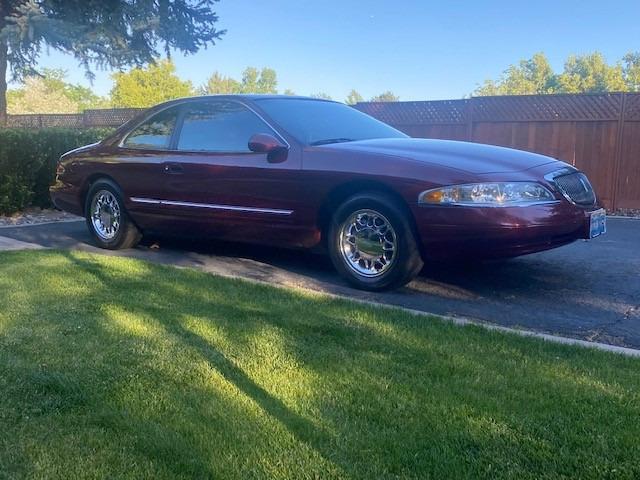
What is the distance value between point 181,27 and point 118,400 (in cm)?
1836

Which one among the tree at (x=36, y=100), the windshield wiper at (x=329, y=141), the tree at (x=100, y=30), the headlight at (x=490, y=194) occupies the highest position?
the tree at (x=36, y=100)

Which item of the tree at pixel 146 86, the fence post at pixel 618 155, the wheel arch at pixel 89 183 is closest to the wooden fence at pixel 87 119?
the wheel arch at pixel 89 183

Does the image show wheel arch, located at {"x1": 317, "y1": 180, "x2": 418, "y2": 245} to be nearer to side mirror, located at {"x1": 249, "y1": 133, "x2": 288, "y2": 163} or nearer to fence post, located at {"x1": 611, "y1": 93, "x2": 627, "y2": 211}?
side mirror, located at {"x1": 249, "y1": 133, "x2": 288, "y2": 163}

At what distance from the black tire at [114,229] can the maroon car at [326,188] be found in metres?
0.01

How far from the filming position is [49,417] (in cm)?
279

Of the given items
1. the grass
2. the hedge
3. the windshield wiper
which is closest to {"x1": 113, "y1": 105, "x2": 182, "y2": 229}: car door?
the windshield wiper

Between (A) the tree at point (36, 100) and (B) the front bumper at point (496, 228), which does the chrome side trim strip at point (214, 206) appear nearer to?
(B) the front bumper at point (496, 228)

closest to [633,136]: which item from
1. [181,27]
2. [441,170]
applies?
[441,170]

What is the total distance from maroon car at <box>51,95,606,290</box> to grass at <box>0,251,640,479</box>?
0.91m

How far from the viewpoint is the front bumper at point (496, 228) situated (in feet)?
15.3

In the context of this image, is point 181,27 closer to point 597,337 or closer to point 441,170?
point 441,170

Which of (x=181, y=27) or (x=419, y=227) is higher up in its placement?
(x=181, y=27)

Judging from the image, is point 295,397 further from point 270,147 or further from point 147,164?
point 147,164

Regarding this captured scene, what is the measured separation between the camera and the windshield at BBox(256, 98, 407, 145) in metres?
5.79
